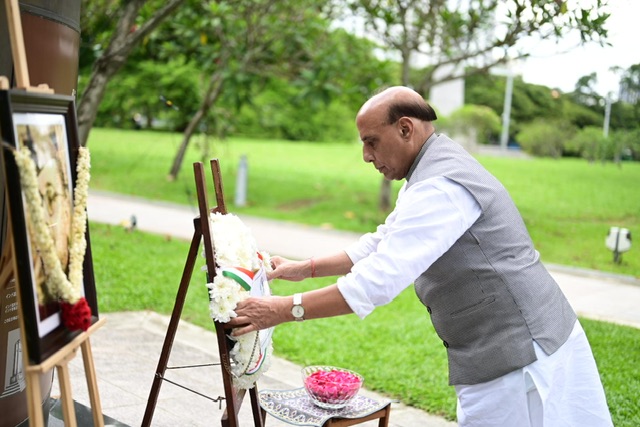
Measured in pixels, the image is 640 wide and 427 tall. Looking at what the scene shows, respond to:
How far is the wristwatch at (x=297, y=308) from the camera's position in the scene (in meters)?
3.00

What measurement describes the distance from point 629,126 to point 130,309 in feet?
43.4

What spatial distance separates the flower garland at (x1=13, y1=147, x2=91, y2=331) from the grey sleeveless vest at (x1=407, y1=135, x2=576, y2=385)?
4.18 ft

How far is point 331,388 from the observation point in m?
3.76

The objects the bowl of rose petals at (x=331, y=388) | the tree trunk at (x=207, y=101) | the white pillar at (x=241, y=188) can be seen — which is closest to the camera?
the bowl of rose petals at (x=331, y=388)

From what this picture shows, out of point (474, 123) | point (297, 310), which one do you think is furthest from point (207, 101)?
point (474, 123)

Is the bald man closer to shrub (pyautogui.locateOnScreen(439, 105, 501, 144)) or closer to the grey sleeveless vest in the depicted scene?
the grey sleeveless vest

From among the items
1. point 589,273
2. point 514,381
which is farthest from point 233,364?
point 589,273

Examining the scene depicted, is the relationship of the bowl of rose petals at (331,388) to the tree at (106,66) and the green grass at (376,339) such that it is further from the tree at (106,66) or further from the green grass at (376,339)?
the tree at (106,66)

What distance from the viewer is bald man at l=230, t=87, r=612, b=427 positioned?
292 centimetres

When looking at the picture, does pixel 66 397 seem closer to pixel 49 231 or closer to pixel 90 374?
pixel 90 374

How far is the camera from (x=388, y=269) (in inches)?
113

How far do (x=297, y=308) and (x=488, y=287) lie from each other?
2.42 ft

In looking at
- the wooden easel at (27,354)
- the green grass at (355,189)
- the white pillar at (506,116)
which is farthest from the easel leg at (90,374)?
the white pillar at (506,116)

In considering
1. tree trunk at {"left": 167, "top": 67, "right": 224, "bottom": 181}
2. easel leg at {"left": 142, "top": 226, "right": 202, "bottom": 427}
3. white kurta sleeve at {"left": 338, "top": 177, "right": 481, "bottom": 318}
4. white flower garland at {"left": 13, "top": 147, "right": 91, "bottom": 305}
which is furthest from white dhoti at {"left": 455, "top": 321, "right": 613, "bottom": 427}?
tree trunk at {"left": 167, "top": 67, "right": 224, "bottom": 181}
